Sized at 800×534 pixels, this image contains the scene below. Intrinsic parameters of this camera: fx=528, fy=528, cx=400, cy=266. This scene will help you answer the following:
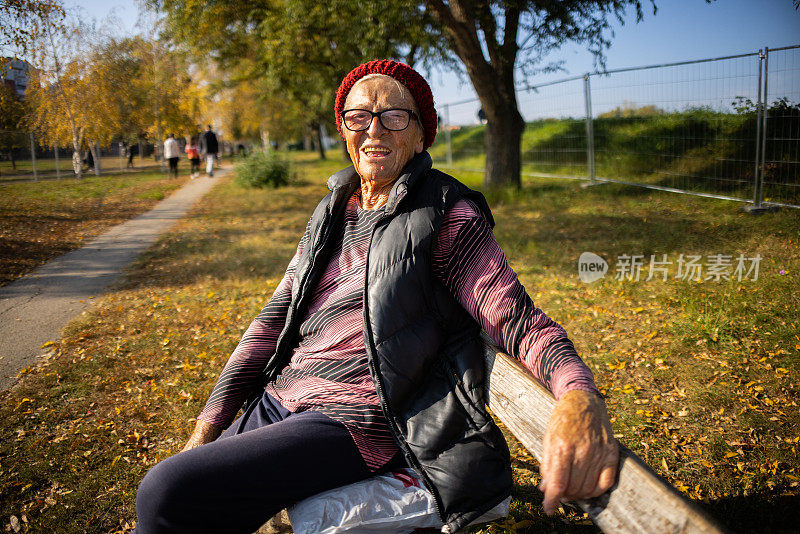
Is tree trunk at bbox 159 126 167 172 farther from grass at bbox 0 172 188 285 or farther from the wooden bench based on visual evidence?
the wooden bench

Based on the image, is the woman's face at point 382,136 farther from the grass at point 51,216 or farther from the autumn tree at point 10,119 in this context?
the grass at point 51,216

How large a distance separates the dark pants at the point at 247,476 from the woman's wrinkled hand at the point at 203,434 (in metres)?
0.42

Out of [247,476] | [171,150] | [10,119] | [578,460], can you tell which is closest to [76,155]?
[10,119]

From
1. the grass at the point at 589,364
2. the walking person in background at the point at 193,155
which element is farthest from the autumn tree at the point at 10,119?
the walking person in background at the point at 193,155

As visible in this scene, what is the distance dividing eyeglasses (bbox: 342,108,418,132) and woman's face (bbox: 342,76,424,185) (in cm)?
1

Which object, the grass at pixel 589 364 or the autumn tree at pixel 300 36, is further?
the autumn tree at pixel 300 36

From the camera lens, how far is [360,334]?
72.4 inches

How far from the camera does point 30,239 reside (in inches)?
322

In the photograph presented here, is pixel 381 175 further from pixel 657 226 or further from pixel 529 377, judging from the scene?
pixel 657 226

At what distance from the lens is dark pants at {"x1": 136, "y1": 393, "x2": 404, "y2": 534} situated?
1.54 m

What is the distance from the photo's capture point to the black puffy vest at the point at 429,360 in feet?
5.18

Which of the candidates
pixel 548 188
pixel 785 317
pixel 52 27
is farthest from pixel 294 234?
pixel 785 317

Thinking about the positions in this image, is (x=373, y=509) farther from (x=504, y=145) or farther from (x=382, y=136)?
(x=504, y=145)

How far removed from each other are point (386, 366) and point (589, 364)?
3.03m
